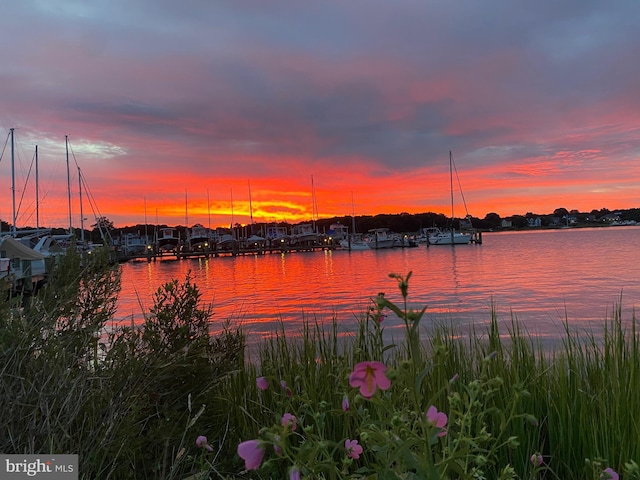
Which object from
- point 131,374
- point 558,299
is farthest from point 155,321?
point 558,299

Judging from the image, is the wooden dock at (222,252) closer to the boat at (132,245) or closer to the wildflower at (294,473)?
the boat at (132,245)

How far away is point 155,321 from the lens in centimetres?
362

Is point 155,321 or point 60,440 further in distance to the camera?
point 155,321

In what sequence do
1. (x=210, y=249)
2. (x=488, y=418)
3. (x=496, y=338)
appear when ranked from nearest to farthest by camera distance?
(x=488, y=418)
(x=496, y=338)
(x=210, y=249)

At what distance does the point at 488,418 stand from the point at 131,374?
8.59 ft

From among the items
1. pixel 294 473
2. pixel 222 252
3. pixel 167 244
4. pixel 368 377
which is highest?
pixel 167 244

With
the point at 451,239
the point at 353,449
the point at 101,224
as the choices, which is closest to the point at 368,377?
the point at 353,449

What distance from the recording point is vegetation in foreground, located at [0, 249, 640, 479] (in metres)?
2.24

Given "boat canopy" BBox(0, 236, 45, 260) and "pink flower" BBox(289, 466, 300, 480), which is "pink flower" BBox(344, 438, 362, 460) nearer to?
"pink flower" BBox(289, 466, 300, 480)

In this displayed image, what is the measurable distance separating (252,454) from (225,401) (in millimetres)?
2875

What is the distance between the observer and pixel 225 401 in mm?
4020

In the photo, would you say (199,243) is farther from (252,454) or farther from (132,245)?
(252,454)

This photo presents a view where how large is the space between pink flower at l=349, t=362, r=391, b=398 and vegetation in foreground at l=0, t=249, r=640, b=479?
30 cm

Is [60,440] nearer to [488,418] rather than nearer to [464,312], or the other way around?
[488,418]
